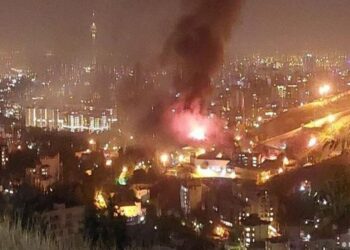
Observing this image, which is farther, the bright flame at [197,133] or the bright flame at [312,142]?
the bright flame at [197,133]

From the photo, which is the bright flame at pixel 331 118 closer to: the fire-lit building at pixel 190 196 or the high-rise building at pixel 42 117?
the fire-lit building at pixel 190 196

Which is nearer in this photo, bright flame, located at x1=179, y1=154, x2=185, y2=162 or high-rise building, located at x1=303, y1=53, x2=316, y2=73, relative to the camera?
bright flame, located at x1=179, y1=154, x2=185, y2=162

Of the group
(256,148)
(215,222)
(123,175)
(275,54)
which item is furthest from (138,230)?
(275,54)

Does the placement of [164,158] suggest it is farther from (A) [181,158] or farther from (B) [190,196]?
(B) [190,196]

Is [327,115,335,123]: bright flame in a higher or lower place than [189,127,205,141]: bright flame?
higher

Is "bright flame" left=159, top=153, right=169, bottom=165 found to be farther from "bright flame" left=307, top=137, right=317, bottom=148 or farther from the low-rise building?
the low-rise building

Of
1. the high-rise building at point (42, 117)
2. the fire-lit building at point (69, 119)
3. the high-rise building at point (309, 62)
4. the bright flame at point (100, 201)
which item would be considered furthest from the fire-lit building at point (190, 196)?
the high-rise building at point (309, 62)

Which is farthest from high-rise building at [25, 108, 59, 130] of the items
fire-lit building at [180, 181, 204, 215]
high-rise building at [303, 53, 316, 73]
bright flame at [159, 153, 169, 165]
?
high-rise building at [303, 53, 316, 73]

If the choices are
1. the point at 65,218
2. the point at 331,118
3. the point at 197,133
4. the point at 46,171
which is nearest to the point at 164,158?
the point at 197,133
